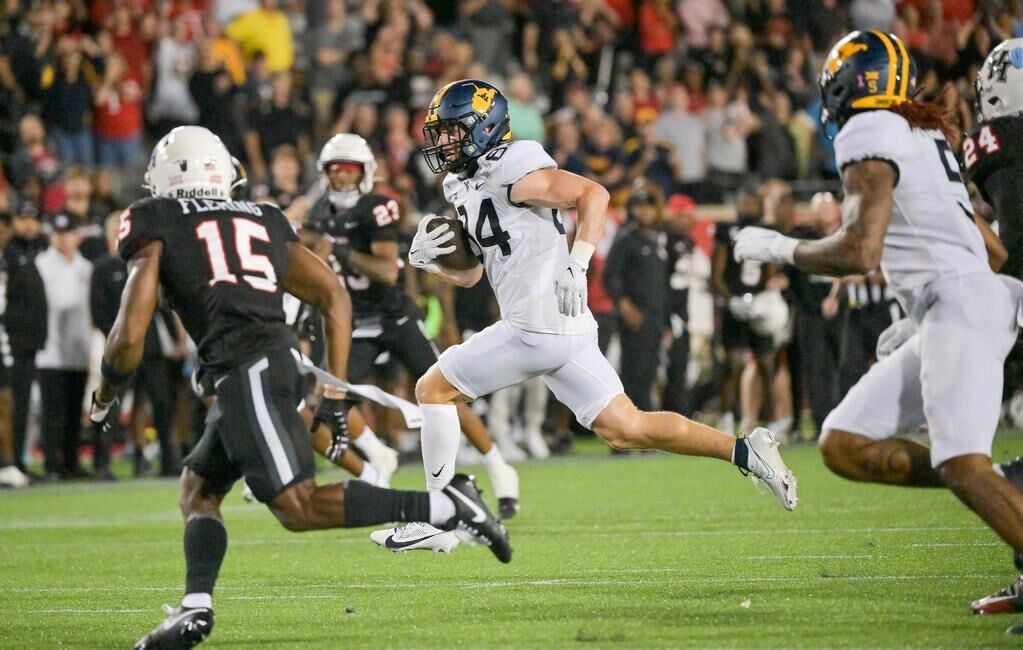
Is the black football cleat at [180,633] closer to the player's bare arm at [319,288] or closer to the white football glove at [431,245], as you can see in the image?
the player's bare arm at [319,288]

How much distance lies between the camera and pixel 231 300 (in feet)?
17.8

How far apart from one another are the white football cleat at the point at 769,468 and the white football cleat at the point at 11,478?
24.5 ft

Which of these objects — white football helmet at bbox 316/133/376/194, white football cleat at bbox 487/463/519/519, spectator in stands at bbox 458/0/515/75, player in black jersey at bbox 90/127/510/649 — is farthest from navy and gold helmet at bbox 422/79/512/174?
spectator in stands at bbox 458/0/515/75

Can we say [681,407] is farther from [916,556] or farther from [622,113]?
[916,556]

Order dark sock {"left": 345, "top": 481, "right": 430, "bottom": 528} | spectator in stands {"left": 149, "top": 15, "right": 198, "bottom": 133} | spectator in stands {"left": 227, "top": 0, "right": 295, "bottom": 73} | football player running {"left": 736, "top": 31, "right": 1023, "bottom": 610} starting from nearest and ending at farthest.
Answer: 1. football player running {"left": 736, "top": 31, "right": 1023, "bottom": 610}
2. dark sock {"left": 345, "top": 481, "right": 430, "bottom": 528}
3. spectator in stands {"left": 149, "top": 15, "right": 198, "bottom": 133}
4. spectator in stands {"left": 227, "top": 0, "right": 295, "bottom": 73}

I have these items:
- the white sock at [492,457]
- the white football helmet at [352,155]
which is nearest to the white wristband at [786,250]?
the white sock at [492,457]

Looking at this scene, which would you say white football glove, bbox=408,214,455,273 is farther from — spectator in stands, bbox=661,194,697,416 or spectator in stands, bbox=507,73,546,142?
spectator in stands, bbox=507,73,546,142

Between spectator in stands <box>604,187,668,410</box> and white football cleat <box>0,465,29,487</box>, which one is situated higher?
spectator in stands <box>604,187,668,410</box>

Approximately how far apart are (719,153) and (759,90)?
1070 millimetres

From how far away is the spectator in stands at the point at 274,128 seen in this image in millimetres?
15500

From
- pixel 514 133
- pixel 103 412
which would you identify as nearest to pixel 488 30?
pixel 514 133

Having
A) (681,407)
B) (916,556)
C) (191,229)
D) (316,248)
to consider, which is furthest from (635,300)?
(191,229)

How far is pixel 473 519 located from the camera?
17.5ft

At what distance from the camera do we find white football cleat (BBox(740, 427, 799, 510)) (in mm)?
6645
